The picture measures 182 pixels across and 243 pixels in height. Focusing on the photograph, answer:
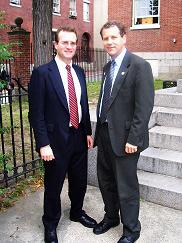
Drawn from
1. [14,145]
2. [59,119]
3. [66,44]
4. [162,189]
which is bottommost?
[162,189]

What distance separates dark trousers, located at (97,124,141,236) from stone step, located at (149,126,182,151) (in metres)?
1.48

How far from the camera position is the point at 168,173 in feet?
14.3

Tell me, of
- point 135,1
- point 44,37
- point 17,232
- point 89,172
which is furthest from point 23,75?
point 17,232

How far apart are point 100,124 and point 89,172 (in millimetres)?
1562

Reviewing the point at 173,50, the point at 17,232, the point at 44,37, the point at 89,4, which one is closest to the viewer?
the point at 17,232

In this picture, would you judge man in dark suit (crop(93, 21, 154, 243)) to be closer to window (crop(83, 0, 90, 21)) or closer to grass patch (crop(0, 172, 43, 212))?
grass patch (crop(0, 172, 43, 212))

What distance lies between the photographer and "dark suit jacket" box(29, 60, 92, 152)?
309 centimetres

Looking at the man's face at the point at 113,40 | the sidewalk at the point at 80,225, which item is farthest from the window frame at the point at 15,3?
the man's face at the point at 113,40

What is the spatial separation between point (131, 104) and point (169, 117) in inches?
86.6

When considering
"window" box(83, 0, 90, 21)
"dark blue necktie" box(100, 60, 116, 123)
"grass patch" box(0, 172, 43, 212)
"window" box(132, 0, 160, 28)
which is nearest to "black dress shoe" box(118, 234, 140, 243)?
"dark blue necktie" box(100, 60, 116, 123)

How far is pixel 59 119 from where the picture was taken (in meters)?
3.18

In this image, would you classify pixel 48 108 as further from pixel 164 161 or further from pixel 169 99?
pixel 169 99

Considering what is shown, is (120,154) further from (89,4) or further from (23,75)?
(89,4)

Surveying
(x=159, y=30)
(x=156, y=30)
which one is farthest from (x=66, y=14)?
(x=159, y=30)
